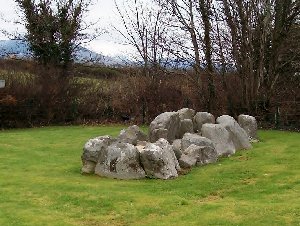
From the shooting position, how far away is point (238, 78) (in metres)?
23.2

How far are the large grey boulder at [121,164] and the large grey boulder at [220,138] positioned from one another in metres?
3.46

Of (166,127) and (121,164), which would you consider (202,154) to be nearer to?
(166,127)

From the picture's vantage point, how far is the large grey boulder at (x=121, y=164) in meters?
11.8

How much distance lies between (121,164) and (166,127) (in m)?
4.10

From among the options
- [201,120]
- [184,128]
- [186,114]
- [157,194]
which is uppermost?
[186,114]

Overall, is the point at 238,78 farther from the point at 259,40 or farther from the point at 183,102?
the point at 183,102

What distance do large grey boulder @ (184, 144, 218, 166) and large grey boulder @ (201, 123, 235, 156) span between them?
0.89 metres

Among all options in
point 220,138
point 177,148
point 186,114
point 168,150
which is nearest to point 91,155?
point 168,150

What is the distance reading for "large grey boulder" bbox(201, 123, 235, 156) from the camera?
47.9 feet

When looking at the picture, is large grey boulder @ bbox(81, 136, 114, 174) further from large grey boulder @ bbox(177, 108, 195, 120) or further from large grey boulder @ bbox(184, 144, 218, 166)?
large grey boulder @ bbox(177, 108, 195, 120)

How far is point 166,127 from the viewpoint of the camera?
15.7 m

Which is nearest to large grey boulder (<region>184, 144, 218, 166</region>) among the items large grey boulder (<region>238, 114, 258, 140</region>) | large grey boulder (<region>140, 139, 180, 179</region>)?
large grey boulder (<region>140, 139, 180, 179</region>)

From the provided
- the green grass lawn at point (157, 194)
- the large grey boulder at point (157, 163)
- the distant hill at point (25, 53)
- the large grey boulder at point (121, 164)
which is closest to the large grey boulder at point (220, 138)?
the green grass lawn at point (157, 194)

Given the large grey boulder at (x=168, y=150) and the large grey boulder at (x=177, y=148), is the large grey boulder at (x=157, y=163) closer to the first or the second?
the large grey boulder at (x=168, y=150)
